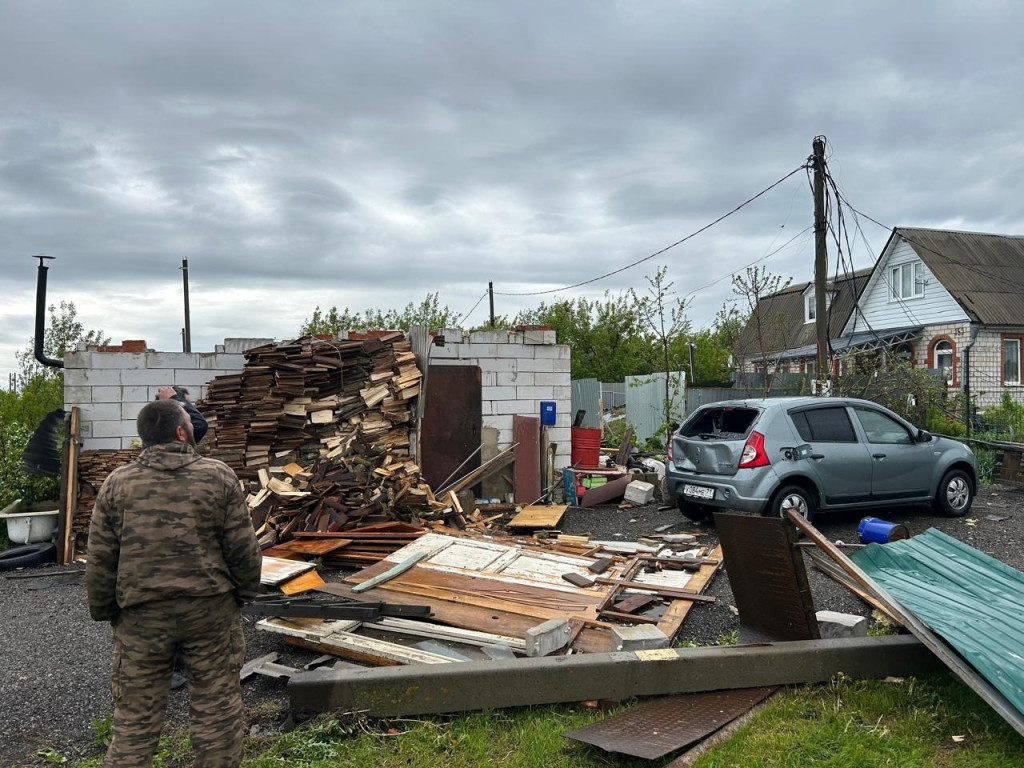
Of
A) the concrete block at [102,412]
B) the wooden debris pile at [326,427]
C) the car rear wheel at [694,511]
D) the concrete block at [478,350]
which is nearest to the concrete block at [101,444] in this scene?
the concrete block at [102,412]

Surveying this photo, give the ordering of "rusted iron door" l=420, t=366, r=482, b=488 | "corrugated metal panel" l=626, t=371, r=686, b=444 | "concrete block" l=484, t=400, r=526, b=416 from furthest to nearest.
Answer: "corrugated metal panel" l=626, t=371, r=686, b=444, "concrete block" l=484, t=400, r=526, b=416, "rusted iron door" l=420, t=366, r=482, b=488

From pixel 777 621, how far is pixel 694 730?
48.2 inches

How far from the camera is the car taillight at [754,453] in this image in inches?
328

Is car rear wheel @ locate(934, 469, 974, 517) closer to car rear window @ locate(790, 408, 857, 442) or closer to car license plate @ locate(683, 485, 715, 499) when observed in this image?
car rear window @ locate(790, 408, 857, 442)

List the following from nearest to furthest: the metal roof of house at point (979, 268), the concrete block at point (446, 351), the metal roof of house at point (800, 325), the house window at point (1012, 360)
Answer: the concrete block at point (446, 351) → the metal roof of house at point (979, 268) → the house window at point (1012, 360) → the metal roof of house at point (800, 325)

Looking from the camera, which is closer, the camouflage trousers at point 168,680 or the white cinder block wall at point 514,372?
the camouflage trousers at point 168,680

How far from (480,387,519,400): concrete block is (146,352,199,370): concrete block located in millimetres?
3903

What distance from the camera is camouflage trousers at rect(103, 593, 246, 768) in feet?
10.5

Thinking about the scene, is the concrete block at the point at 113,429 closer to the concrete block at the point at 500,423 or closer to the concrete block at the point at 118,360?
the concrete block at the point at 118,360

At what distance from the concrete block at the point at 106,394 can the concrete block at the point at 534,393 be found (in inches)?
211

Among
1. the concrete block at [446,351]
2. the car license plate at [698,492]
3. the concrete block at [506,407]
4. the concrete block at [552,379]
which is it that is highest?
the concrete block at [446,351]

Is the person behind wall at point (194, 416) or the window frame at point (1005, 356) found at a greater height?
the window frame at point (1005, 356)

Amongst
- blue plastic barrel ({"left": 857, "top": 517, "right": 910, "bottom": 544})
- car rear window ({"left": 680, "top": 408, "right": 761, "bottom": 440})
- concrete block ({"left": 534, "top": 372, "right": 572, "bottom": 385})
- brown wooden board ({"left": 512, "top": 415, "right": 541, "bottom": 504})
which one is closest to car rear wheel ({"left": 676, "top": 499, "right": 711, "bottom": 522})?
car rear window ({"left": 680, "top": 408, "right": 761, "bottom": 440})

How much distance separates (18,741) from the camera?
13.3 feet
